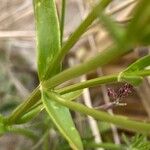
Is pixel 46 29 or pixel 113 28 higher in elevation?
pixel 46 29

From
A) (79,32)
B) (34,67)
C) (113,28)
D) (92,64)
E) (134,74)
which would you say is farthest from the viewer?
(34,67)

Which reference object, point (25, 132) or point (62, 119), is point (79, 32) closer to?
point (62, 119)

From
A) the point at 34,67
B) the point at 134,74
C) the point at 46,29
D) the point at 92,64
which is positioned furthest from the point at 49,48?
the point at 34,67

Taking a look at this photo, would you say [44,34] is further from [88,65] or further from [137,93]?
[137,93]

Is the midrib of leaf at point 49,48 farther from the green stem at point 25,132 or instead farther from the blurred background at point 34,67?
the blurred background at point 34,67

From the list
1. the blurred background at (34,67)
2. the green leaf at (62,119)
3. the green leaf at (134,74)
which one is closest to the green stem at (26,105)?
the green leaf at (62,119)

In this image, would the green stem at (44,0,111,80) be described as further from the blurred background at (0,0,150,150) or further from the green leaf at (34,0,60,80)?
the blurred background at (0,0,150,150)

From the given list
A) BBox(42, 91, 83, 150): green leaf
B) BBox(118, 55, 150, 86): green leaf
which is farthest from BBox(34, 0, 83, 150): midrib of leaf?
BBox(118, 55, 150, 86): green leaf
